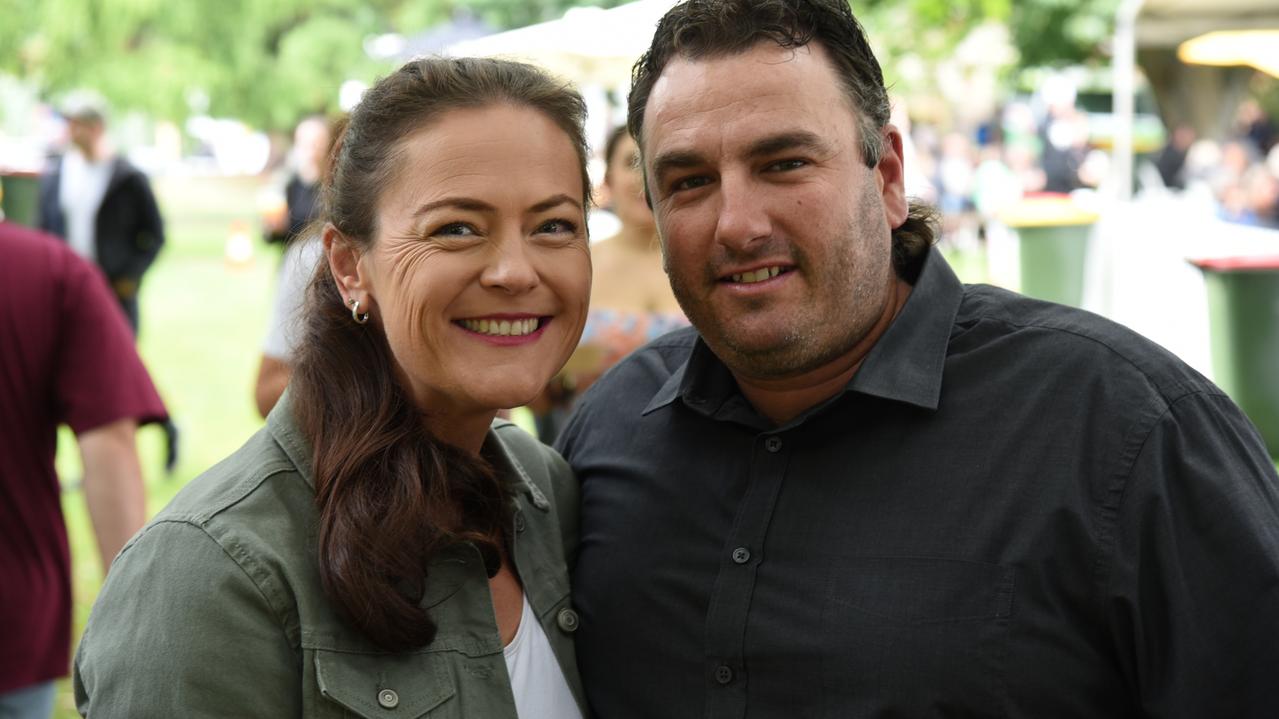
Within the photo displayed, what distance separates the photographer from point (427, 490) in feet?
7.90

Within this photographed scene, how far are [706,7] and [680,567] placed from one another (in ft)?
3.51

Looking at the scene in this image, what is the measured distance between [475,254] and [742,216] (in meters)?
0.51

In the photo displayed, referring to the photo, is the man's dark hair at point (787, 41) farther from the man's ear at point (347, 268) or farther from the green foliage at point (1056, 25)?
the green foliage at point (1056, 25)

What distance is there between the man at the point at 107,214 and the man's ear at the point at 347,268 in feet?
27.0

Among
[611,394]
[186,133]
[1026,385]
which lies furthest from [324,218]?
[186,133]

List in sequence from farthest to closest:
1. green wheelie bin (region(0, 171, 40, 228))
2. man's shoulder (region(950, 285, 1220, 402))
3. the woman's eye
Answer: green wheelie bin (region(0, 171, 40, 228))
the woman's eye
man's shoulder (region(950, 285, 1220, 402))

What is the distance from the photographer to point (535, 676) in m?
2.53

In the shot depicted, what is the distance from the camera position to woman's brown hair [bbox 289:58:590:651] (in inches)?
88.8

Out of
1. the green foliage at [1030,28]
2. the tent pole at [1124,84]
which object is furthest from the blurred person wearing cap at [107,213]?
the tent pole at [1124,84]

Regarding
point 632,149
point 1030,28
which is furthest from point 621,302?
point 1030,28

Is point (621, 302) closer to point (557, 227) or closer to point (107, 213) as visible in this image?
point (557, 227)

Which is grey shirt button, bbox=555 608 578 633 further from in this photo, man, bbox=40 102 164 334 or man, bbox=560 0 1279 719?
man, bbox=40 102 164 334

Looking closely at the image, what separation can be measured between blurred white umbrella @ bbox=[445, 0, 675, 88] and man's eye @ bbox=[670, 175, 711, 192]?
8943mm

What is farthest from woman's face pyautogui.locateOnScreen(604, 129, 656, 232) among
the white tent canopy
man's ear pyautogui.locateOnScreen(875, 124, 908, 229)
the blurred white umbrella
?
the white tent canopy
